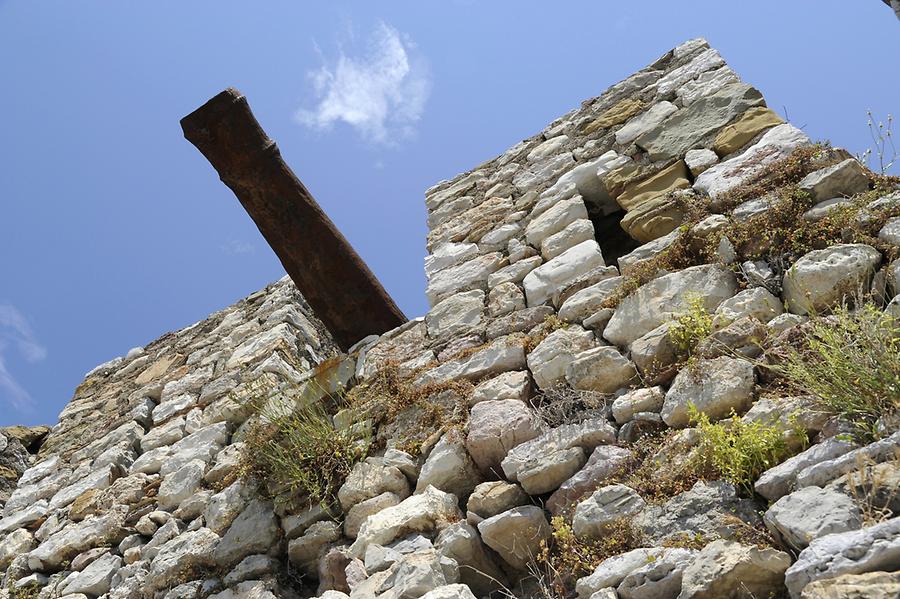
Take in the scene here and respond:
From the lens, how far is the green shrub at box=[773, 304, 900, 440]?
186 centimetres

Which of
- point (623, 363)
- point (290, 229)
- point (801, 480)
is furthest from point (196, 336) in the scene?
point (801, 480)

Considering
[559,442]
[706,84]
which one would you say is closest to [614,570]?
[559,442]

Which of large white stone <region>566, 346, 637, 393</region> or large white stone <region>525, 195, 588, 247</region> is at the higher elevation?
large white stone <region>525, 195, 588, 247</region>

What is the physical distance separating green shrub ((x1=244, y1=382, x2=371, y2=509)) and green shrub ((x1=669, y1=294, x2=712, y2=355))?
137cm

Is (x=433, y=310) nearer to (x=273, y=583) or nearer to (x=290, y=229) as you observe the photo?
(x=290, y=229)

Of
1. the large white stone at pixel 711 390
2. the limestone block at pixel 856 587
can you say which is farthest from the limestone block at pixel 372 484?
the limestone block at pixel 856 587

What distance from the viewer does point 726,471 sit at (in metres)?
2.04

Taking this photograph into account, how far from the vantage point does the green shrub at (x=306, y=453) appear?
10.2 feet

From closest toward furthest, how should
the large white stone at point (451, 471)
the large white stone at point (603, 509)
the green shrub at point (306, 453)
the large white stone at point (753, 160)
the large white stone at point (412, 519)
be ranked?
the large white stone at point (603, 509), the large white stone at point (412, 519), the large white stone at point (451, 471), the large white stone at point (753, 160), the green shrub at point (306, 453)

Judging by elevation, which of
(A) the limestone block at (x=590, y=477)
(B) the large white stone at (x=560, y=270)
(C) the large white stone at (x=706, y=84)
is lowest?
(A) the limestone block at (x=590, y=477)

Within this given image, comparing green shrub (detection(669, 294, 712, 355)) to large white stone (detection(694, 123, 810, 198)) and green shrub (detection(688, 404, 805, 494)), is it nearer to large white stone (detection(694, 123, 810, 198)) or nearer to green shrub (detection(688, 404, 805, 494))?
green shrub (detection(688, 404, 805, 494))

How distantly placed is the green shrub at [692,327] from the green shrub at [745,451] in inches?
17.4

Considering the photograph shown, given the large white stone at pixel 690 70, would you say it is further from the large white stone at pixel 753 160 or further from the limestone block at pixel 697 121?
the large white stone at pixel 753 160

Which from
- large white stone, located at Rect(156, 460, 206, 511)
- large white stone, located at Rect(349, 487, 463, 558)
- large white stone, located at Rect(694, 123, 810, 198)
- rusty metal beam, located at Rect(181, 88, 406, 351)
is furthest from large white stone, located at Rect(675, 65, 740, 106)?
large white stone, located at Rect(156, 460, 206, 511)
